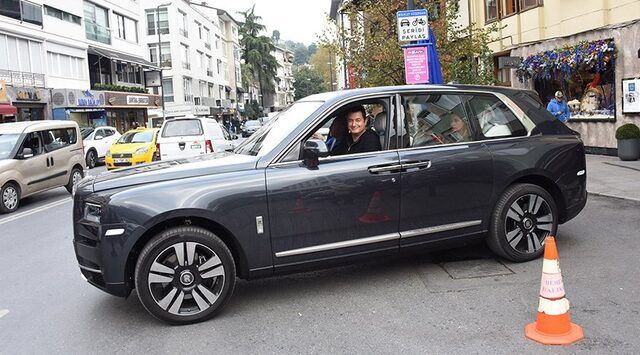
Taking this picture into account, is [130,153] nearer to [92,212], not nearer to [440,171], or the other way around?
[92,212]

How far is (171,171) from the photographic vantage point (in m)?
4.34

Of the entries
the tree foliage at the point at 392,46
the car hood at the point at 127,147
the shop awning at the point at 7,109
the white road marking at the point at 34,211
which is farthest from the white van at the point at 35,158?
the shop awning at the point at 7,109

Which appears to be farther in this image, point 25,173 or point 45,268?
point 25,173

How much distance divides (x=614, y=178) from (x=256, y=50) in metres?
69.1

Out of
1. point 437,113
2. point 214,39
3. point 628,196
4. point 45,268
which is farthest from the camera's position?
point 214,39

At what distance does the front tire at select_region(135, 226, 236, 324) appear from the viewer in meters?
4.06

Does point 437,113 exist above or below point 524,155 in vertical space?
above

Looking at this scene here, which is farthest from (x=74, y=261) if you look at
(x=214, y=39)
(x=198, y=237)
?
(x=214, y=39)

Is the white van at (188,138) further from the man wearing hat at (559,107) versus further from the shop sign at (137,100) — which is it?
the shop sign at (137,100)

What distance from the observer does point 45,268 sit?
20.4 ft

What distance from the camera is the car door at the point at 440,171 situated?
4715 millimetres

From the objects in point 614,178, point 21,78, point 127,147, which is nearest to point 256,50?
point 21,78

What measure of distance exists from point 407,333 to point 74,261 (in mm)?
4376

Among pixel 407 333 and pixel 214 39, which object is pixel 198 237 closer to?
pixel 407 333
